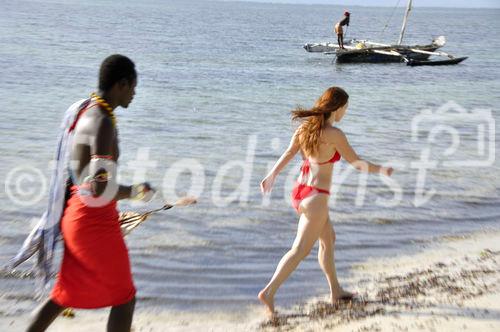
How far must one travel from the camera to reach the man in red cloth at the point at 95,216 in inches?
139

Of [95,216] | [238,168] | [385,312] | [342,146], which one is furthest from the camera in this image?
[238,168]

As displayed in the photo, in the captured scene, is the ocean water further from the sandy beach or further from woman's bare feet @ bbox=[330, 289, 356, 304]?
woman's bare feet @ bbox=[330, 289, 356, 304]

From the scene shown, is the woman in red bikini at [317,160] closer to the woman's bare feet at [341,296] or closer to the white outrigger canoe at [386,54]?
the woman's bare feet at [341,296]

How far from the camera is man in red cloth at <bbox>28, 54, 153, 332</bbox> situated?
11.5 feet

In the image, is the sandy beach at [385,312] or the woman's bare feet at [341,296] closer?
the sandy beach at [385,312]

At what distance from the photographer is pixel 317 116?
494cm
